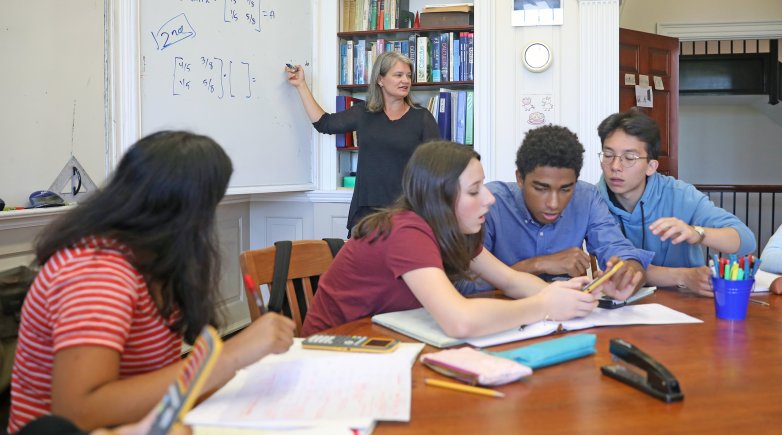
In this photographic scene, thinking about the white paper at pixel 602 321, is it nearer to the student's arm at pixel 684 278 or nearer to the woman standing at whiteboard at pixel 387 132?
the student's arm at pixel 684 278

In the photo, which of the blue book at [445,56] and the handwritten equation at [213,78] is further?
the blue book at [445,56]

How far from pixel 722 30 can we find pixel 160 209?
6.83 m

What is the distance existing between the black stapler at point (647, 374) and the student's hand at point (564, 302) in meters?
0.29

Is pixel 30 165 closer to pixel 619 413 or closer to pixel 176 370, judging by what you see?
pixel 176 370

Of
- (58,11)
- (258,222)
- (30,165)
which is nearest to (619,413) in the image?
(30,165)

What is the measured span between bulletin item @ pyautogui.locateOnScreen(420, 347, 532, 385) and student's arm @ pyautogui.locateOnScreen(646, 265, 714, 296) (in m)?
0.94

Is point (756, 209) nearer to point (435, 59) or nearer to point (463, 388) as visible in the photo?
point (435, 59)

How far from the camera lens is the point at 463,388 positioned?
104cm

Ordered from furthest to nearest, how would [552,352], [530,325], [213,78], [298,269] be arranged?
[213,78], [298,269], [530,325], [552,352]

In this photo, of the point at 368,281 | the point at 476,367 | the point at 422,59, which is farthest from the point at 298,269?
the point at 422,59

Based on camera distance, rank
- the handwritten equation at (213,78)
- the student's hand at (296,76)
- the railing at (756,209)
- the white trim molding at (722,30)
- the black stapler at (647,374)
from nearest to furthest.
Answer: the black stapler at (647,374), the handwritten equation at (213,78), the student's hand at (296,76), the white trim molding at (722,30), the railing at (756,209)

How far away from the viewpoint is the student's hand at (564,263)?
1.93 metres

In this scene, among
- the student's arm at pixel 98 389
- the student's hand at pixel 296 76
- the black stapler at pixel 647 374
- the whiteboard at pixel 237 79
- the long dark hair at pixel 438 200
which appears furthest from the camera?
the student's hand at pixel 296 76

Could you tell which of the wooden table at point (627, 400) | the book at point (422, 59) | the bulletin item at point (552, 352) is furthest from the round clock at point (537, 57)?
the bulletin item at point (552, 352)
